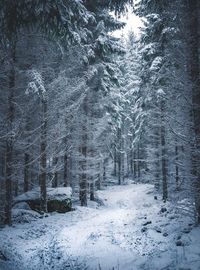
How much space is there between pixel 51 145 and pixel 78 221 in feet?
15.5

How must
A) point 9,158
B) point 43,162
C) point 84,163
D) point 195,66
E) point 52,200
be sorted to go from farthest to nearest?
1. point 84,163
2. point 52,200
3. point 43,162
4. point 9,158
5. point 195,66

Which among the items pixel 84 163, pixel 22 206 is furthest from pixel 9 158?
pixel 84 163

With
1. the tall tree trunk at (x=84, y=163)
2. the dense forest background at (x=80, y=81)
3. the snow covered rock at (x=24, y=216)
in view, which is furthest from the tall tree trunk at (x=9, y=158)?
the tall tree trunk at (x=84, y=163)

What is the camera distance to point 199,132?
31.0 ft

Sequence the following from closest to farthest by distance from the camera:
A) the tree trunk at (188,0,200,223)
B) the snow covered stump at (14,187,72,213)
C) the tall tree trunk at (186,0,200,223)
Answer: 1. the tree trunk at (188,0,200,223)
2. the tall tree trunk at (186,0,200,223)
3. the snow covered stump at (14,187,72,213)

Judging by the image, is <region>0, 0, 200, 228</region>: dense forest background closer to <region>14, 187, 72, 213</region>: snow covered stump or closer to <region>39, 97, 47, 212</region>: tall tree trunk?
<region>39, 97, 47, 212</region>: tall tree trunk

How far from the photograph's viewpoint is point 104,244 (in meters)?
9.85

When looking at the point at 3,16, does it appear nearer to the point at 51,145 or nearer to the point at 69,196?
the point at 51,145

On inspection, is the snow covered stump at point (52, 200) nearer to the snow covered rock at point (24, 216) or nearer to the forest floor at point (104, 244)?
the snow covered rock at point (24, 216)

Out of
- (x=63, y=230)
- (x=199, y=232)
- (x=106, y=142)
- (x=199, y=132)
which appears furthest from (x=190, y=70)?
(x=106, y=142)

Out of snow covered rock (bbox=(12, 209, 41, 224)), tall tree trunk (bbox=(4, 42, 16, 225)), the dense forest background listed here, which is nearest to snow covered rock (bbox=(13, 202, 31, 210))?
snow covered rock (bbox=(12, 209, 41, 224))

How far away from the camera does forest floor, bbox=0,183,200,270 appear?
7.84 metres

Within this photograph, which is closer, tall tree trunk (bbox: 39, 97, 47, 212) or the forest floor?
the forest floor

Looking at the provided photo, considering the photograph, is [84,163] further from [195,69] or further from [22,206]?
[195,69]
